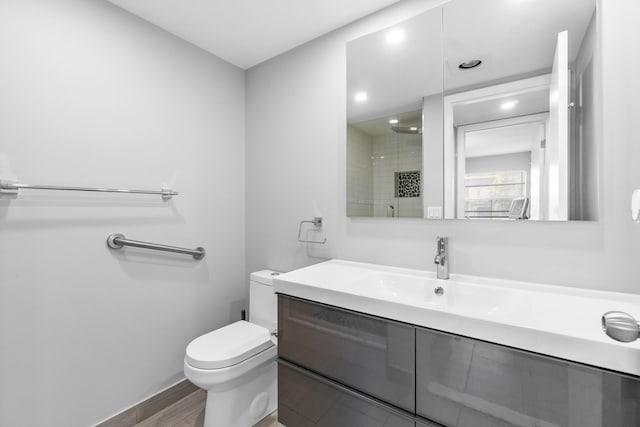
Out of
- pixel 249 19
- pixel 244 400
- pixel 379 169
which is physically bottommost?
pixel 244 400

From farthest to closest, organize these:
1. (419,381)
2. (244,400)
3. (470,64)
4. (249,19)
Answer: (249,19) < (244,400) < (470,64) < (419,381)

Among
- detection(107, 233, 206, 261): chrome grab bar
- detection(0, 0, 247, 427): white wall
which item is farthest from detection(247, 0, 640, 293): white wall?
detection(107, 233, 206, 261): chrome grab bar

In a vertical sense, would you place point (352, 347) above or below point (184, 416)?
above

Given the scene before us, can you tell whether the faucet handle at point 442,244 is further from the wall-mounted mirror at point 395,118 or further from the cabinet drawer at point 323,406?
the cabinet drawer at point 323,406

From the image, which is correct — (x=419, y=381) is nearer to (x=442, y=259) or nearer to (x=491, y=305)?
(x=491, y=305)

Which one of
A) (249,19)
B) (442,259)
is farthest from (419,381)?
(249,19)

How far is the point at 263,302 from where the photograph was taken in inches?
73.5

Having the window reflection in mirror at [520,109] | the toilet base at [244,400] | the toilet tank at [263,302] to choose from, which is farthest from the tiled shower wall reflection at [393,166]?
the toilet base at [244,400]

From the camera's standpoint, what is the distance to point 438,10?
1.40m

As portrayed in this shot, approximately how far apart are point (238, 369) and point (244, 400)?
0.24 metres

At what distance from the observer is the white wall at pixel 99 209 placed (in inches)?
50.5

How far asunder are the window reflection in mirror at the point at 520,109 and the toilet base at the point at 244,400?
1343 mm

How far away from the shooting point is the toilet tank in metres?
1.81

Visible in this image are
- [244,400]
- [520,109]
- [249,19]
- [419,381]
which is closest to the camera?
[419,381]
